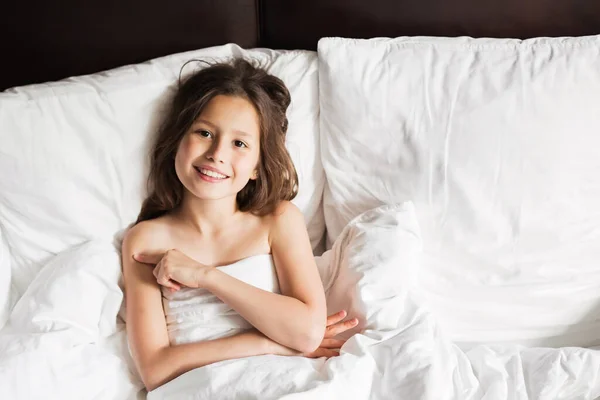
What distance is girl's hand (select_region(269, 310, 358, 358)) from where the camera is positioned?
118 centimetres

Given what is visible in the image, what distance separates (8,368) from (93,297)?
7.6 inches

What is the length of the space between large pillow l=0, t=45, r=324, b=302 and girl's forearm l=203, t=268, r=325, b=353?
0.26 m

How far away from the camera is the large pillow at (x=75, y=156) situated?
1181 mm

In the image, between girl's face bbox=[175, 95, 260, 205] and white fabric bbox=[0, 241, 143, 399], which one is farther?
girl's face bbox=[175, 95, 260, 205]

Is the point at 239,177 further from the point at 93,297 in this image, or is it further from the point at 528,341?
the point at 528,341

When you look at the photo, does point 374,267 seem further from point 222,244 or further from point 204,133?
point 204,133

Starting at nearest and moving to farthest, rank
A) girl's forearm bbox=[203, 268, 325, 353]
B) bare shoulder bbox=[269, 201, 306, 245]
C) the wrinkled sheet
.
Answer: the wrinkled sheet < girl's forearm bbox=[203, 268, 325, 353] < bare shoulder bbox=[269, 201, 306, 245]

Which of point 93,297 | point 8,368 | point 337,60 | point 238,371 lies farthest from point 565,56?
point 8,368

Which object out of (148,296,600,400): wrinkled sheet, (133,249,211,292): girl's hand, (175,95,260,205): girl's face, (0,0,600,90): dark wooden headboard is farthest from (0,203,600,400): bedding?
(0,0,600,90): dark wooden headboard

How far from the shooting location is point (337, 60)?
133 centimetres

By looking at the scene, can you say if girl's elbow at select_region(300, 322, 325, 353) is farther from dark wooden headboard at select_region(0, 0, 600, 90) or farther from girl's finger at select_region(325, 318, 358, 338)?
dark wooden headboard at select_region(0, 0, 600, 90)

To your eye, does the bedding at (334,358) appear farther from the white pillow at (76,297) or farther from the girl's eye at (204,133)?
the girl's eye at (204,133)

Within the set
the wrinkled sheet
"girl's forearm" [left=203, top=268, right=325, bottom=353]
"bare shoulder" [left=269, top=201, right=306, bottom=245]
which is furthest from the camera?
"bare shoulder" [left=269, top=201, right=306, bottom=245]

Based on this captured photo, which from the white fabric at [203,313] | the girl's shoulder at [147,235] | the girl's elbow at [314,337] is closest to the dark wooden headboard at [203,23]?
the girl's shoulder at [147,235]
